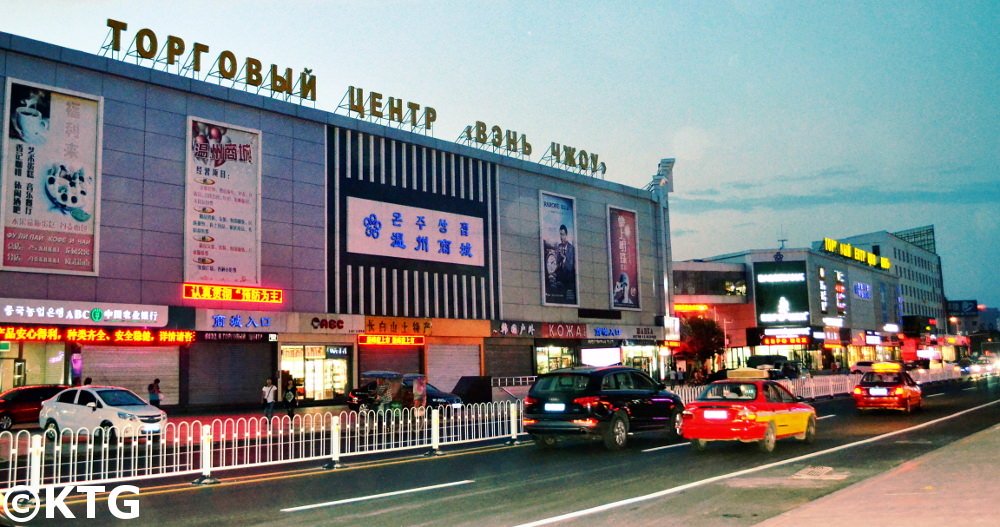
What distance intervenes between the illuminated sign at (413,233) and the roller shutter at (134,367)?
34.3 ft

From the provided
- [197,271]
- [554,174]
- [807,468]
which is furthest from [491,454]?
[554,174]

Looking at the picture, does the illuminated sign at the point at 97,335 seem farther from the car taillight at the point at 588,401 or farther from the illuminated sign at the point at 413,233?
the car taillight at the point at 588,401

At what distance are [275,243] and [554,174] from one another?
21.4 meters

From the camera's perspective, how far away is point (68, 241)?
31.8 m

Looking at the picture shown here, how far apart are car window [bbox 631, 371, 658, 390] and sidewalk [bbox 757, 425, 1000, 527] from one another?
23.1 ft

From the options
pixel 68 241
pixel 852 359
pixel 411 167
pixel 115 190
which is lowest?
pixel 852 359

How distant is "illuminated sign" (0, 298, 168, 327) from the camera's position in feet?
97.9

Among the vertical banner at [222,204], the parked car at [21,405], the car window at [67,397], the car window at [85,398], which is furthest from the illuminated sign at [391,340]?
the car window at [85,398]

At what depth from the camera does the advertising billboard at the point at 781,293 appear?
89812 millimetres

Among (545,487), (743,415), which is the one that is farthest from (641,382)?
(545,487)

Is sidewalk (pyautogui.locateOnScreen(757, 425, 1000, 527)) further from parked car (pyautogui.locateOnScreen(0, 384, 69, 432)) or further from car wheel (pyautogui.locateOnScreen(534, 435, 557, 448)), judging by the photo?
parked car (pyautogui.locateOnScreen(0, 384, 69, 432))

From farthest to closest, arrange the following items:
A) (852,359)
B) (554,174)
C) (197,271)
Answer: (852,359), (554,174), (197,271)

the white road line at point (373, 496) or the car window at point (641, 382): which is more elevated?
the car window at point (641, 382)

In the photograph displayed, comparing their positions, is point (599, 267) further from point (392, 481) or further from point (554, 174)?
point (392, 481)
